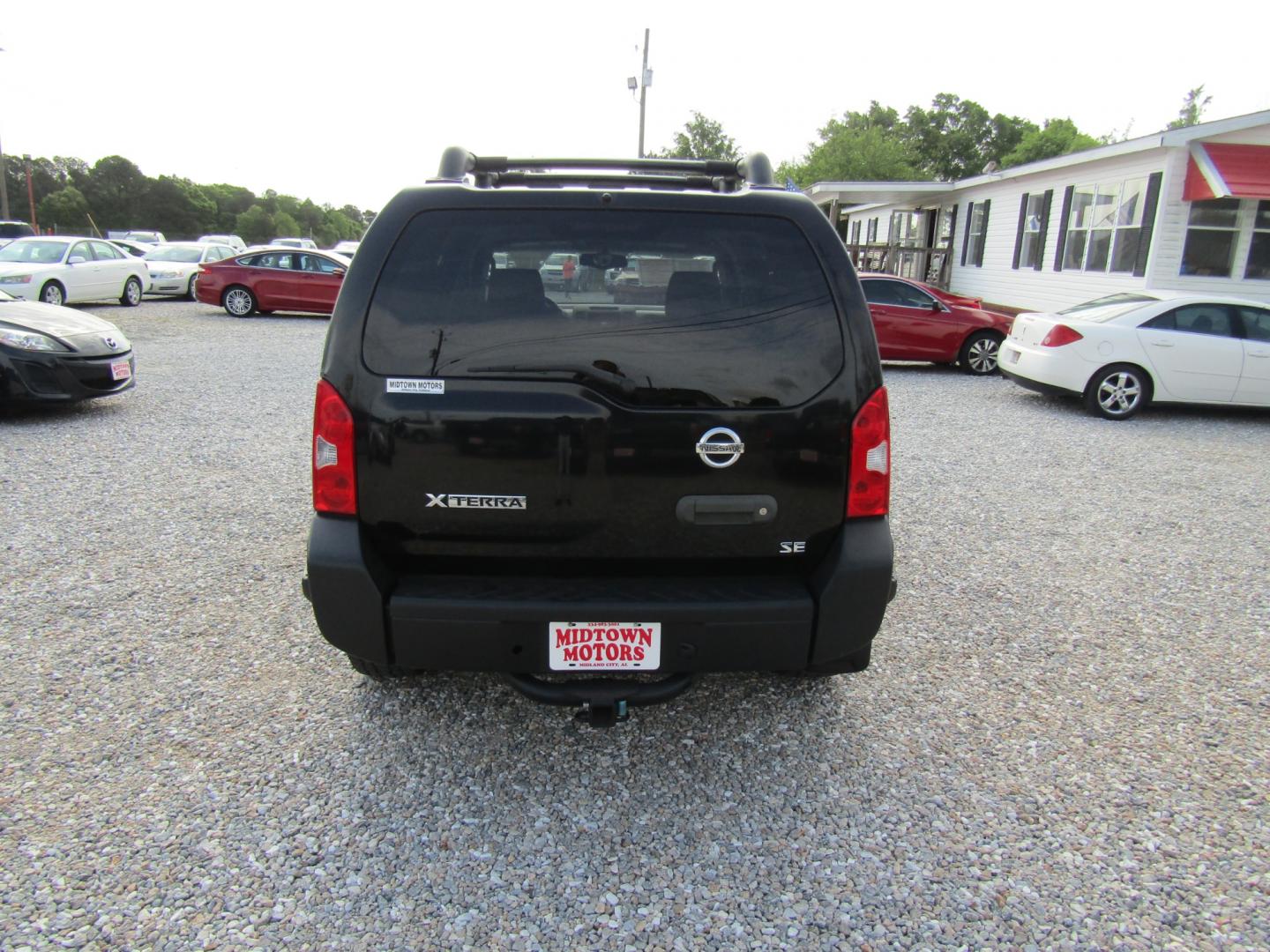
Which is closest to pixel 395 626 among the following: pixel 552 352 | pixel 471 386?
pixel 471 386

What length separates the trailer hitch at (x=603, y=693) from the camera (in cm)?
269

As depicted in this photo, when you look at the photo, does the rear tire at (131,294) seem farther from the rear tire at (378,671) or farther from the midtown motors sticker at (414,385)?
the midtown motors sticker at (414,385)

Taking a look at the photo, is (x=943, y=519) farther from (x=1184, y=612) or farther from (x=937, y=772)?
(x=937, y=772)

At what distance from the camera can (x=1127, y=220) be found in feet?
50.0

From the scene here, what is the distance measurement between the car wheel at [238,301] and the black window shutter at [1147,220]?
1672 centimetres

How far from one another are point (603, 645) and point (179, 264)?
2359 cm

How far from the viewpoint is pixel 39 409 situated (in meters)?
8.34

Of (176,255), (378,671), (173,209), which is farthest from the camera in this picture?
(173,209)

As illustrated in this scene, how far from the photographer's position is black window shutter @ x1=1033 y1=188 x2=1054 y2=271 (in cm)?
1816

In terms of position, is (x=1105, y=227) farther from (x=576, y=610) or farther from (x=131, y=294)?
(x=131, y=294)

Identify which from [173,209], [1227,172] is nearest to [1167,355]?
[1227,172]

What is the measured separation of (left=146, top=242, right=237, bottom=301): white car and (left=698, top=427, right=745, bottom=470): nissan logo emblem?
21.3m

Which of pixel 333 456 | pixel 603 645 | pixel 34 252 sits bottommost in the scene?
pixel 603 645

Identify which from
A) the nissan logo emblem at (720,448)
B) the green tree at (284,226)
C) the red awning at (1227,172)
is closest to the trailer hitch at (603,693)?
the nissan logo emblem at (720,448)
